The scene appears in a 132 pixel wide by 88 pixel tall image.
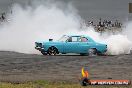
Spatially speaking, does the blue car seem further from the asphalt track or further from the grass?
the grass

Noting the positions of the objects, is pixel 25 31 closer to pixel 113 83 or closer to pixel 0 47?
pixel 0 47

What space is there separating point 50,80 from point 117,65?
6741 mm

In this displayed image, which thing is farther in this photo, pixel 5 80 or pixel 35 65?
pixel 35 65

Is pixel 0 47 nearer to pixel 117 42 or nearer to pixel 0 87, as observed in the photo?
pixel 117 42

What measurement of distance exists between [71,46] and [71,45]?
7 centimetres

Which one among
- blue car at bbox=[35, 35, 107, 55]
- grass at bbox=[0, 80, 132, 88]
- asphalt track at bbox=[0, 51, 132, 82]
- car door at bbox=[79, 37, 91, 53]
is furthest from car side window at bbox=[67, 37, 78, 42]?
grass at bbox=[0, 80, 132, 88]

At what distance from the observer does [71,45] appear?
29719mm

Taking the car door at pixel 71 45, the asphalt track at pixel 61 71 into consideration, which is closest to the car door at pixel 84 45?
the car door at pixel 71 45

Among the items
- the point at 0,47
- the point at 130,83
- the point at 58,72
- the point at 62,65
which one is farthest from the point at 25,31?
the point at 130,83

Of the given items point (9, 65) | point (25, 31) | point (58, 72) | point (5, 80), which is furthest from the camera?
point (25, 31)

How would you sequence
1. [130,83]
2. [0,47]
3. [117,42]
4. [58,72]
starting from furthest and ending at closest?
[0,47], [117,42], [58,72], [130,83]

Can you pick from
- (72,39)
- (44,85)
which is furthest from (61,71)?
(72,39)

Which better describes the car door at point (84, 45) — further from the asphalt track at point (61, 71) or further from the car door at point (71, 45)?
the asphalt track at point (61, 71)

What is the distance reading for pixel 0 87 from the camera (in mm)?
13375
